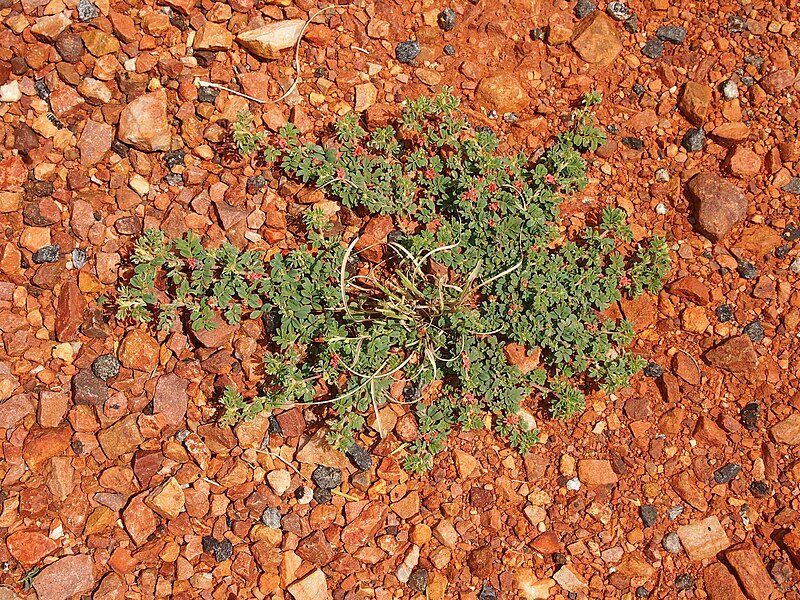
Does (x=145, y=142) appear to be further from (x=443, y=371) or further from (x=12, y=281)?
(x=443, y=371)

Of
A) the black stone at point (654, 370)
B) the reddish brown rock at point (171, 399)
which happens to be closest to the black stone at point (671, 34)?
the black stone at point (654, 370)

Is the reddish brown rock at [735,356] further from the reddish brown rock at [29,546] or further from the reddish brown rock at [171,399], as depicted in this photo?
the reddish brown rock at [29,546]

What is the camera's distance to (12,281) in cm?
411

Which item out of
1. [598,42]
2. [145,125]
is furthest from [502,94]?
[145,125]

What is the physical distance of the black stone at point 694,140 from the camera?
4.27m

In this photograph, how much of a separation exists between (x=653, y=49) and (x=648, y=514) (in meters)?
2.72

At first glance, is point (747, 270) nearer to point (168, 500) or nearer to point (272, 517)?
point (272, 517)

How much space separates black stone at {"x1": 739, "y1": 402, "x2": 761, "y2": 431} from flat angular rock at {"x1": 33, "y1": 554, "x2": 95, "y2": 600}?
358 centimetres

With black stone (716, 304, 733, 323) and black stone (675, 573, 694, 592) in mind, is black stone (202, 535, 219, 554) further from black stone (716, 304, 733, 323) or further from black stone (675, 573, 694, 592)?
black stone (716, 304, 733, 323)

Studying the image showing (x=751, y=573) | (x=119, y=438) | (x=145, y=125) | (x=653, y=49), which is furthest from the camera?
(x=653, y=49)

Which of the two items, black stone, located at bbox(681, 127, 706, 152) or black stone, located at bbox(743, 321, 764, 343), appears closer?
black stone, located at bbox(743, 321, 764, 343)

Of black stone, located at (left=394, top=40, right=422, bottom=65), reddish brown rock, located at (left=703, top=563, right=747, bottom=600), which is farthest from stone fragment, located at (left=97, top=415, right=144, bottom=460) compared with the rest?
reddish brown rock, located at (left=703, top=563, right=747, bottom=600)

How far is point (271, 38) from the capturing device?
4.28 m

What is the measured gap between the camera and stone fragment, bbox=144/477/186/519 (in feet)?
12.6
